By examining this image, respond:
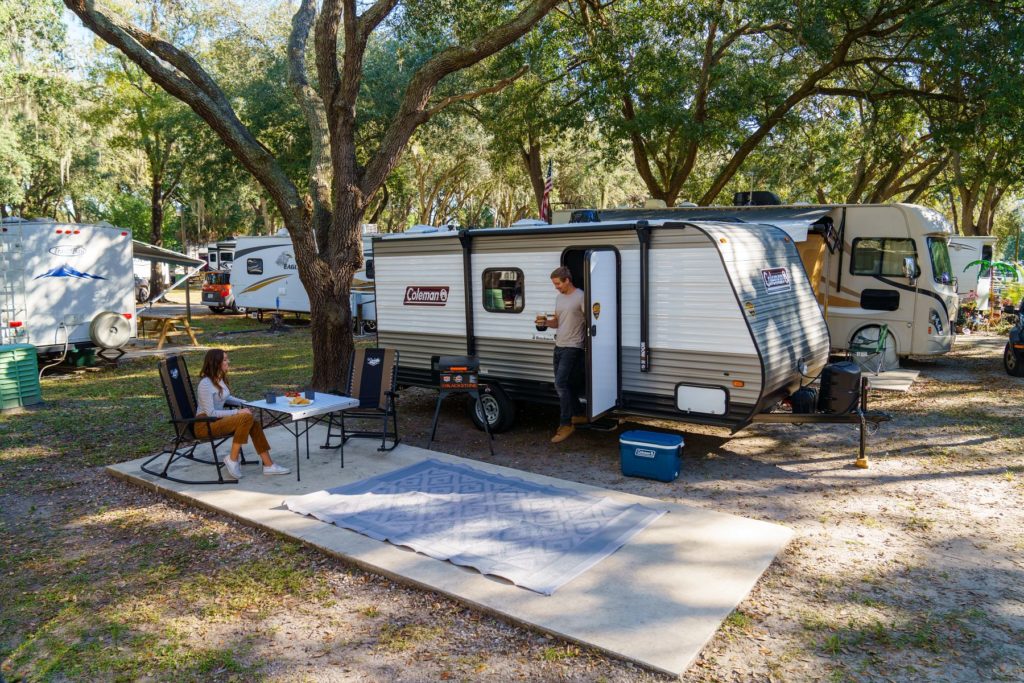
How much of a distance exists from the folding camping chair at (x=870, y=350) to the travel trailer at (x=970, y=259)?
26.4 feet

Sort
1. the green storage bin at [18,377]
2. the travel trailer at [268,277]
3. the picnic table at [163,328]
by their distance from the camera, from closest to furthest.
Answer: the green storage bin at [18,377] → the picnic table at [163,328] → the travel trailer at [268,277]

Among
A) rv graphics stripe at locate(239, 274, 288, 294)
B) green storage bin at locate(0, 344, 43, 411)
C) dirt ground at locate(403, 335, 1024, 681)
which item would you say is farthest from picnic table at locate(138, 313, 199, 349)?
dirt ground at locate(403, 335, 1024, 681)

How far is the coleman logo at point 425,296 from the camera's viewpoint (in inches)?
345

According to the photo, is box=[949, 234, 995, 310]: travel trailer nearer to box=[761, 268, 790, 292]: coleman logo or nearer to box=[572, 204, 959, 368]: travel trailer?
box=[572, 204, 959, 368]: travel trailer

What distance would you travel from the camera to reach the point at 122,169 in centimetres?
3706

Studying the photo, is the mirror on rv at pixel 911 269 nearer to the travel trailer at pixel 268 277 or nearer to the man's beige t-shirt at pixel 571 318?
the man's beige t-shirt at pixel 571 318

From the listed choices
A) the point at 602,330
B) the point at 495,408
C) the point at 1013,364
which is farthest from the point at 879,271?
the point at 495,408

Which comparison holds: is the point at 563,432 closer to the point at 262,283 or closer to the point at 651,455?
the point at 651,455

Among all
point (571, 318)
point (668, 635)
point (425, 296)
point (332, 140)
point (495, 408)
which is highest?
point (332, 140)

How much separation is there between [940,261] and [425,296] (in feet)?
28.7

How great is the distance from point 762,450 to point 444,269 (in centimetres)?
416

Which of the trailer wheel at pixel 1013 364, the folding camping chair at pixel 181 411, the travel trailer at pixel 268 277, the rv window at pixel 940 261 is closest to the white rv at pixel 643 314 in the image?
the folding camping chair at pixel 181 411

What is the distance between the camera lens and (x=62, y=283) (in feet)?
41.5

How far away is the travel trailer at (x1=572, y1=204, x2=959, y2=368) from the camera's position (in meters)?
11.6
